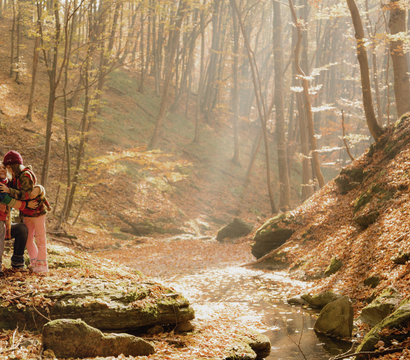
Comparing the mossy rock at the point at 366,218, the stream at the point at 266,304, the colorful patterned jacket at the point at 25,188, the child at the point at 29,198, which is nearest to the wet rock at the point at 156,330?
the stream at the point at 266,304

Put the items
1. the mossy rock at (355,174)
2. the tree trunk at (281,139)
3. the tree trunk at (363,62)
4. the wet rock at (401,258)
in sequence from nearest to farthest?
the wet rock at (401,258), the tree trunk at (363,62), the mossy rock at (355,174), the tree trunk at (281,139)

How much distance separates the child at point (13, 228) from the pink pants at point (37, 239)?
4.0 inches

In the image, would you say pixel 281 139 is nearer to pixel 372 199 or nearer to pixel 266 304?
pixel 372 199

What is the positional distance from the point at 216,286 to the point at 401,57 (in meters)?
8.92

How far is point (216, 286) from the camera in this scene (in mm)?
8109

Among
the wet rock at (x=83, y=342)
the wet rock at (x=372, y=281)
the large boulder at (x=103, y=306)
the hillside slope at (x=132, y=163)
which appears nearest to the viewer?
the wet rock at (x=83, y=342)

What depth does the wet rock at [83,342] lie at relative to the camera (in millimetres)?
3324

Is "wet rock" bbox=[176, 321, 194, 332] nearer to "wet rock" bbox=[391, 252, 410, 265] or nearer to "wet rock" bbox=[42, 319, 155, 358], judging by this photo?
"wet rock" bbox=[42, 319, 155, 358]

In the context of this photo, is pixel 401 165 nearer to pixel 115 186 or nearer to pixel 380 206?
pixel 380 206

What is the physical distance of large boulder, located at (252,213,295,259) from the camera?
10578 millimetres

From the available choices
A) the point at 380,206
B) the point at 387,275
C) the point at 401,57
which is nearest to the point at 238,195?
the point at 401,57

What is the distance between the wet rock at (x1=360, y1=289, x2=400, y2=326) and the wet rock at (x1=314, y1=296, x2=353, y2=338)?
214 millimetres

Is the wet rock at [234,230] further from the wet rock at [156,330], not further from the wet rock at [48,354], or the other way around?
the wet rock at [48,354]

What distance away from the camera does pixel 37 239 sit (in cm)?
476
